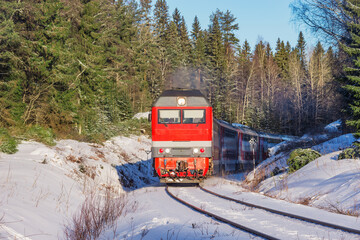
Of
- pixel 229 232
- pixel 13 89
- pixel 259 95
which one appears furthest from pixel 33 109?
pixel 259 95

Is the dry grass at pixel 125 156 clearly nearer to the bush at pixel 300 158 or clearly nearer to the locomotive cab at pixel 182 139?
the locomotive cab at pixel 182 139

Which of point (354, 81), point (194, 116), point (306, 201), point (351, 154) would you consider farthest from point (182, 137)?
point (354, 81)

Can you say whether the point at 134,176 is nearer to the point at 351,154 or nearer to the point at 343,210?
the point at 351,154

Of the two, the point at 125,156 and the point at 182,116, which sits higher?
the point at 182,116

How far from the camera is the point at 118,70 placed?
33.5 m

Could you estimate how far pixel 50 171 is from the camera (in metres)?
12.2

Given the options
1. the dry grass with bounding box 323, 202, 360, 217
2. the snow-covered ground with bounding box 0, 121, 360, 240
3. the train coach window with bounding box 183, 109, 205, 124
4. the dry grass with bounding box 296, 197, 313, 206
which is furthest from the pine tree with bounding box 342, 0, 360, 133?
the train coach window with bounding box 183, 109, 205, 124

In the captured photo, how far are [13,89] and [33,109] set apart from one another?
86.6 inches

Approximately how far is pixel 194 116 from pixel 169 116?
1.01 metres

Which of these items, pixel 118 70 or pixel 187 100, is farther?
pixel 118 70

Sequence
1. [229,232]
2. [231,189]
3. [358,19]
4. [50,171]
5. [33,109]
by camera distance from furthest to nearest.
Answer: [33,109] → [358,19] → [231,189] → [50,171] → [229,232]

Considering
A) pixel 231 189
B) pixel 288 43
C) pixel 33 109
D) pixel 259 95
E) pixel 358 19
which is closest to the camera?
pixel 231 189

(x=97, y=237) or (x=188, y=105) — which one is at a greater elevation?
(x=188, y=105)

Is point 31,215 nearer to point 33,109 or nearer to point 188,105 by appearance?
point 188,105
